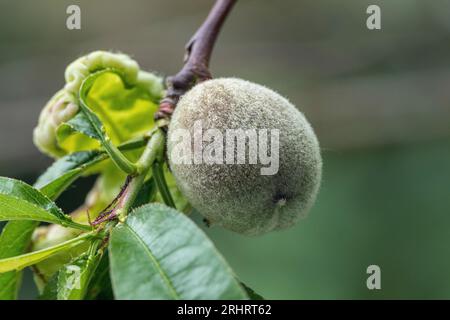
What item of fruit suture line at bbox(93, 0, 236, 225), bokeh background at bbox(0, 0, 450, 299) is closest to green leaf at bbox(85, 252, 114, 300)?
fruit suture line at bbox(93, 0, 236, 225)

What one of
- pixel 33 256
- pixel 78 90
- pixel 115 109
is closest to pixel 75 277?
pixel 33 256

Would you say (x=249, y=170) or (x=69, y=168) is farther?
(x=69, y=168)

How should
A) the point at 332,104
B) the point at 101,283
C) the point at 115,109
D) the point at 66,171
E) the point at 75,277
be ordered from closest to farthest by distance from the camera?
the point at 75,277 < the point at 101,283 < the point at 66,171 < the point at 115,109 < the point at 332,104

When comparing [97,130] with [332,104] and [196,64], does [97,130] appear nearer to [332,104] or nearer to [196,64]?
[196,64]

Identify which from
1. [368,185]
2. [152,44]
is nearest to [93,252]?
[368,185]

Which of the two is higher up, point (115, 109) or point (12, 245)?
point (115, 109)

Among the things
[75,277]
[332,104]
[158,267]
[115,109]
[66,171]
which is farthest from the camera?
[332,104]
